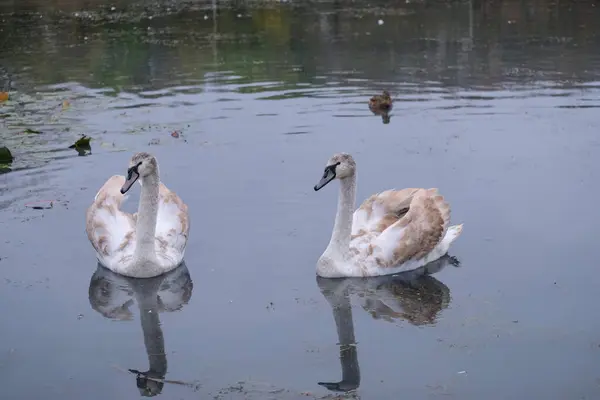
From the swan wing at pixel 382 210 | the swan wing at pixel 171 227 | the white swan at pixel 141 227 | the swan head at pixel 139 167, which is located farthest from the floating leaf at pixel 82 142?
the swan wing at pixel 382 210

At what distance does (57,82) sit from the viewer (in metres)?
22.2

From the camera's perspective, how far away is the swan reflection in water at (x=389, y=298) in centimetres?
1003

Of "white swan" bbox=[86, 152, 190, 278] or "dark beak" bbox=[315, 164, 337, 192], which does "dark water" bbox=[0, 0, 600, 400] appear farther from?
"dark beak" bbox=[315, 164, 337, 192]

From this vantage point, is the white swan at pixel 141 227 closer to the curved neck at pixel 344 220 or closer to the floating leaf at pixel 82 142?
the curved neck at pixel 344 220

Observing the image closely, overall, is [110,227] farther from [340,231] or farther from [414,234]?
[414,234]

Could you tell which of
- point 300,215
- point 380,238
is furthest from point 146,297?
point 300,215

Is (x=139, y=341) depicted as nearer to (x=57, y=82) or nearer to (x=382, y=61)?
(x=57, y=82)

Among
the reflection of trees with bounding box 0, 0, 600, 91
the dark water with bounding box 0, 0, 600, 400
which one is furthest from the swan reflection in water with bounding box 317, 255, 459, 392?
the reflection of trees with bounding box 0, 0, 600, 91

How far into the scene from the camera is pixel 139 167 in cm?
1129

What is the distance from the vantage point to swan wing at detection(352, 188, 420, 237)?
12.1m

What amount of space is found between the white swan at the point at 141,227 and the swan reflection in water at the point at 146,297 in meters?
0.10

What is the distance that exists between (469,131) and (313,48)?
983cm

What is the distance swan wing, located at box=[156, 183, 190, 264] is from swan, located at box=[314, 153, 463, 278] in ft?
5.43

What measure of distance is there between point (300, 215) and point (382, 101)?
607 centimetres
